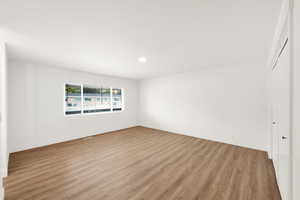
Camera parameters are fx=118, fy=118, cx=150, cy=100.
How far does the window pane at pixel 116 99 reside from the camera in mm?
5573

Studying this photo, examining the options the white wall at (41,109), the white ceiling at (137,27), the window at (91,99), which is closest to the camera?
the white ceiling at (137,27)

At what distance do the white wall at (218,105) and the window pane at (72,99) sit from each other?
3266mm

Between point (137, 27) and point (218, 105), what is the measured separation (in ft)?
11.4

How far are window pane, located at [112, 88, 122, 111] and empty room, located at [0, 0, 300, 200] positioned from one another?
64cm

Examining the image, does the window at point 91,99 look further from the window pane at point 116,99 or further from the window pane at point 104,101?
the window pane at point 116,99

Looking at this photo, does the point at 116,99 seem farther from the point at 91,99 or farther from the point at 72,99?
the point at 72,99

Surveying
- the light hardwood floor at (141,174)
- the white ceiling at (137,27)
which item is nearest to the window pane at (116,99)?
the light hardwood floor at (141,174)

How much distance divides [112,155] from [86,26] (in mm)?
2783

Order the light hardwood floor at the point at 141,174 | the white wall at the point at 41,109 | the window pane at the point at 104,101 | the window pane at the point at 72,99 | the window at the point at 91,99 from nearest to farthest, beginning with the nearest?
the light hardwood floor at the point at 141,174, the white wall at the point at 41,109, the window pane at the point at 72,99, the window at the point at 91,99, the window pane at the point at 104,101

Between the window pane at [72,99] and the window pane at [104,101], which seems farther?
the window pane at [104,101]

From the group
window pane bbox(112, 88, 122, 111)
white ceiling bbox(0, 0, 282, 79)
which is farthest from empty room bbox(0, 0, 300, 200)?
window pane bbox(112, 88, 122, 111)

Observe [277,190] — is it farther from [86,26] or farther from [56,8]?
[56,8]

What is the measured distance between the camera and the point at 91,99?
4.78 metres

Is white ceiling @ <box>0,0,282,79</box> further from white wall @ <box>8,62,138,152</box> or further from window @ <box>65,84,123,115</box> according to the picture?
window @ <box>65,84,123,115</box>
